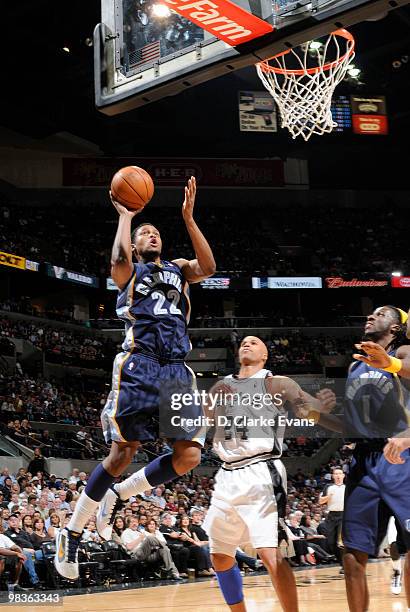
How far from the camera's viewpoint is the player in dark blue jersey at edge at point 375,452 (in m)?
4.48

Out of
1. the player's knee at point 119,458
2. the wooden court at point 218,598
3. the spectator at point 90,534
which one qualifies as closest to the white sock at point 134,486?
the player's knee at point 119,458

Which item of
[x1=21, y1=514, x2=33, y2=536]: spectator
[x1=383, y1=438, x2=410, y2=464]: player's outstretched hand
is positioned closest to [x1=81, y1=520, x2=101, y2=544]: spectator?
[x1=21, y1=514, x2=33, y2=536]: spectator

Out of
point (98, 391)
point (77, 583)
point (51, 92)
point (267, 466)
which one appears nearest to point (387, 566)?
point (77, 583)

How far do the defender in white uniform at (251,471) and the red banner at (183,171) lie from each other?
24.7 m

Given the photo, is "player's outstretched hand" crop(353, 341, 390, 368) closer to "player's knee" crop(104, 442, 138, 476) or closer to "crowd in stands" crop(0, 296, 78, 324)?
"player's knee" crop(104, 442, 138, 476)

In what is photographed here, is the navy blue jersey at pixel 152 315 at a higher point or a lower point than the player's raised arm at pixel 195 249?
lower

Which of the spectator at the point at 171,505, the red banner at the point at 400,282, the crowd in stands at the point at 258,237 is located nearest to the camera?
the spectator at the point at 171,505

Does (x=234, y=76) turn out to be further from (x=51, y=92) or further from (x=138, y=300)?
(x=138, y=300)

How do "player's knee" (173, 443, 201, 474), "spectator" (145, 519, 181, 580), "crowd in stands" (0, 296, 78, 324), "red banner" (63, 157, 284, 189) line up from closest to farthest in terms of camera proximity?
"player's knee" (173, 443, 201, 474)
"spectator" (145, 519, 181, 580)
"crowd in stands" (0, 296, 78, 324)
"red banner" (63, 157, 284, 189)

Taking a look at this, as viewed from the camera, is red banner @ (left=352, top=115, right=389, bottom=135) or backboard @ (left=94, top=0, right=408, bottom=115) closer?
backboard @ (left=94, top=0, right=408, bottom=115)

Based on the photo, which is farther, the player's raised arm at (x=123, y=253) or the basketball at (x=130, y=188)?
the basketball at (x=130, y=188)

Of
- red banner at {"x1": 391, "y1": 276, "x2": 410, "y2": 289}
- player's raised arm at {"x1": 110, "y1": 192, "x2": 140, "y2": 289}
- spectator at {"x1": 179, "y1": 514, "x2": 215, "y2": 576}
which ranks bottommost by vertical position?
spectator at {"x1": 179, "y1": 514, "x2": 215, "y2": 576}

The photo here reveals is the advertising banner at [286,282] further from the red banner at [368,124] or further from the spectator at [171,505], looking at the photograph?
the spectator at [171,505]

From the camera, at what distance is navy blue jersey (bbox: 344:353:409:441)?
4.78 m
